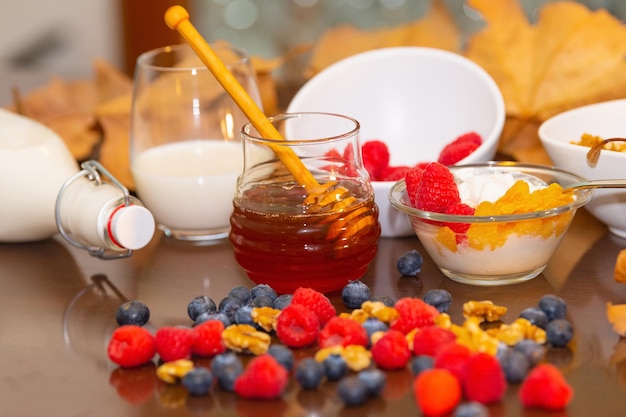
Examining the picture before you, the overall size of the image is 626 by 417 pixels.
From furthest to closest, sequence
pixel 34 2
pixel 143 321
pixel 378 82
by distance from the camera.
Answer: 1. pixel 34 2
2. pixel 378 82
3. pixel 143 321

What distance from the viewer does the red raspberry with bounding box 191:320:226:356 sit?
0.77 metres

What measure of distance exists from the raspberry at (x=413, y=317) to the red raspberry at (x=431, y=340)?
0.03 m

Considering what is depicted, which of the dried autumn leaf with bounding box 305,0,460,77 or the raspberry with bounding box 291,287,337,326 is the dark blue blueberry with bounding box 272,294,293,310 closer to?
the raspberry with bounding box 291,287,337,326

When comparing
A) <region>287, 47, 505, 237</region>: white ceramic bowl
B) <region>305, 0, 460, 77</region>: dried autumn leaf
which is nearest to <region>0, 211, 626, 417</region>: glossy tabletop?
<region>287, 47, 505, 237</region>: white ceramic bowl

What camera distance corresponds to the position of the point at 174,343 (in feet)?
2.49

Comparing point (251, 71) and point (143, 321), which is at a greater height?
point (251, 71)

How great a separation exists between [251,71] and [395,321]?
0.43 meters

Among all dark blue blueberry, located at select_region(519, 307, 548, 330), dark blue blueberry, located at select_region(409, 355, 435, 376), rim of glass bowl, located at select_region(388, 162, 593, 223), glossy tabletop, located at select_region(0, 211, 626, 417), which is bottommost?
glossy tabletop, located at select_region(0, 211, 626, 417)

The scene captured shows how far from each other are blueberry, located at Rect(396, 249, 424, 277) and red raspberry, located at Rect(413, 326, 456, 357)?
0.18 meters

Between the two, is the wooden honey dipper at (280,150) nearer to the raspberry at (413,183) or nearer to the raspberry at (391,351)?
the raspberry at (413,183)

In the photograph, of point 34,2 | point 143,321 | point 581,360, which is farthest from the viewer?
point 34,2

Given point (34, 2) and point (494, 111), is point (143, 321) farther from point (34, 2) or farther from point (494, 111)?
point (34, 2)

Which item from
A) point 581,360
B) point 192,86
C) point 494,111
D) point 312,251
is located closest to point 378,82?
point 494,111

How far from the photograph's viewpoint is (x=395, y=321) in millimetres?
795
